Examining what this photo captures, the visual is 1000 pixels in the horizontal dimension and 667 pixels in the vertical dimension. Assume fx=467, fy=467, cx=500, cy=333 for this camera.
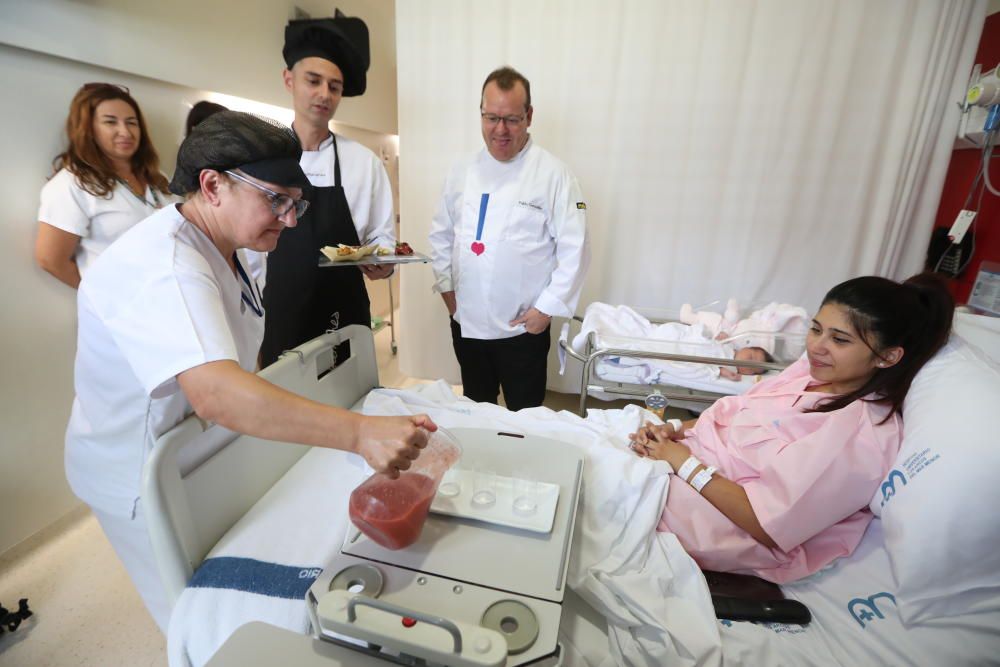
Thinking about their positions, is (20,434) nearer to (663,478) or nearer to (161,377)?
(161,377)

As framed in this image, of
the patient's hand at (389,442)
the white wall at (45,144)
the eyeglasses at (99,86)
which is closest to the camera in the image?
the patient's hand at (389,442)

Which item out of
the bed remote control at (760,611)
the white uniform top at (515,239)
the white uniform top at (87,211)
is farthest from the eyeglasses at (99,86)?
the bed remote control at (760,611)

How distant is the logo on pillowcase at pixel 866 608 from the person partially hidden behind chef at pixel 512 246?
157 centimetres

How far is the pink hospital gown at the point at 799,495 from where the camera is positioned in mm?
1140

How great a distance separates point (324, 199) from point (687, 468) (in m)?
1.80

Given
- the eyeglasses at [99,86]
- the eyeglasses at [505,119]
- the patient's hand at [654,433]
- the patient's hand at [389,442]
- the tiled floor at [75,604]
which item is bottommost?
the tiled floor at [75,604]

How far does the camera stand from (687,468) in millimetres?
1325

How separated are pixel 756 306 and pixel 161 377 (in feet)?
10.4

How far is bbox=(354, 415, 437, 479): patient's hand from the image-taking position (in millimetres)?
854

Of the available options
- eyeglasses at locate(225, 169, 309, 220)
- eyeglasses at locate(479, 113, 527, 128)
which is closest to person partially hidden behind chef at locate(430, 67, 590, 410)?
eyeglasses at locate(479, 113, 527, 128)

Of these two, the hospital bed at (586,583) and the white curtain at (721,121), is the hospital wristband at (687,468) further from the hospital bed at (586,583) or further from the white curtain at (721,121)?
the white curtain at (721,121)

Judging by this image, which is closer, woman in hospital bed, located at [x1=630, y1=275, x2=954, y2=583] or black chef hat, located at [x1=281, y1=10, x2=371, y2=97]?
woman in hospital bed, located at [x1=630, y1=275, x2=954, y2=583]

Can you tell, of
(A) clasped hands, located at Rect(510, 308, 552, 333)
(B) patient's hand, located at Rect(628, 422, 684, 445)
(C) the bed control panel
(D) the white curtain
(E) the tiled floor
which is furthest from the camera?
(D) the white curtain

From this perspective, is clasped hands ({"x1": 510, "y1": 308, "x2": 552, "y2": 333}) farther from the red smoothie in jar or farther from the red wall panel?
the red wall panel
